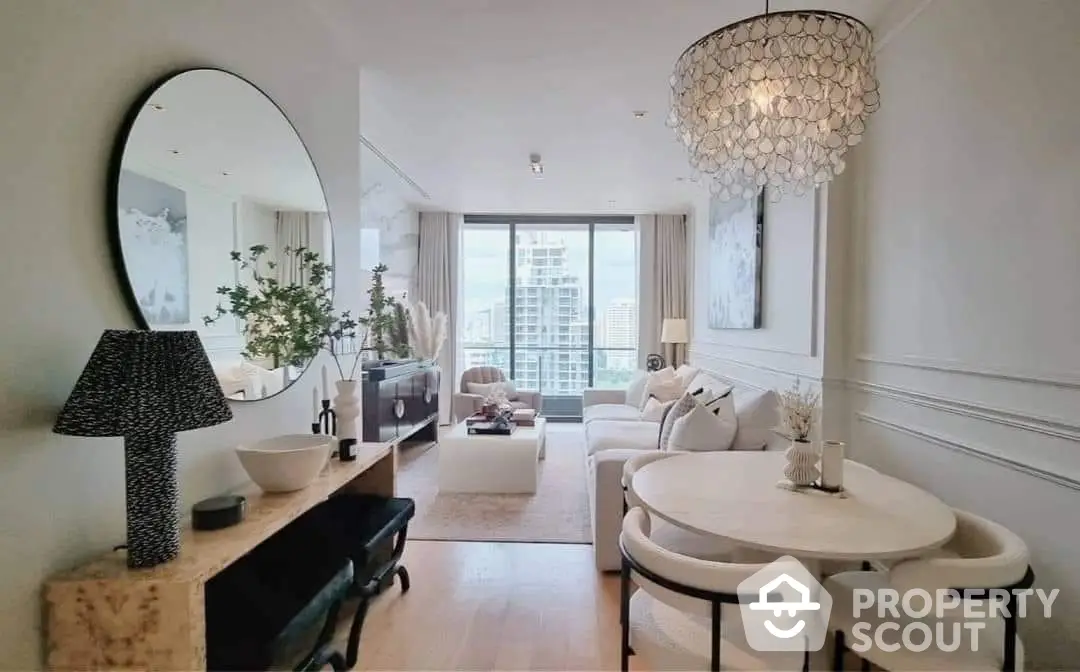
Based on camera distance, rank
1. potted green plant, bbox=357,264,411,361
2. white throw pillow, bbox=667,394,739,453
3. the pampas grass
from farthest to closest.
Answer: the pampas grass
potted green plant, bbox=357,264,411,361
white throw pillow, bbox=667,394,739,453

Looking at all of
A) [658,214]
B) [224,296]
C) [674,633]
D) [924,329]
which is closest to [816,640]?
[674,633]

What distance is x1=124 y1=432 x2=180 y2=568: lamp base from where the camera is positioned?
1329mm

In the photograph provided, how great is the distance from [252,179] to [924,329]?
9.18ft

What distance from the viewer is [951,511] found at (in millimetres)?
1607

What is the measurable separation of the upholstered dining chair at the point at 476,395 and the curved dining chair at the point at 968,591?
458cm

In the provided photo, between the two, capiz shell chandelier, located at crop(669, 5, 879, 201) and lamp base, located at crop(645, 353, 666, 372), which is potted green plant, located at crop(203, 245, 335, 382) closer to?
capiz shell chandelier, located at crop(669, 5, 879, 201)

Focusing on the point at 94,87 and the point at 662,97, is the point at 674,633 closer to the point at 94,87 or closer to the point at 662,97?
the point at 94,87

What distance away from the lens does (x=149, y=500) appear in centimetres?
135

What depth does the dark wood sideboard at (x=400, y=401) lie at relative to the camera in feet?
14.5

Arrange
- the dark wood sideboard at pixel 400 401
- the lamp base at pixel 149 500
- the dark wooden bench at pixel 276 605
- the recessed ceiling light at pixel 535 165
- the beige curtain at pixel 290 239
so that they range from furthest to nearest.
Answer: the recessed ceiling light at pixel 535 165 < the dark wood sideboard at pixel 400 401 < the beige curtain at pixel 290 239 < the dark wooden bench at pixel 276 605 < the lamp base at pixel 149 500

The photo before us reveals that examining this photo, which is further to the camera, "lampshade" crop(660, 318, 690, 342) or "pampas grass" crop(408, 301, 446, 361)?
"lampshade" crop(660, 318, 690, 342)

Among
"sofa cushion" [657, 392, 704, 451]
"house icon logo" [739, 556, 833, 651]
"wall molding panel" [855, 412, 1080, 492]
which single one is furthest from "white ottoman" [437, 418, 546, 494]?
"house icon logo" [739, 556, 833, 651]

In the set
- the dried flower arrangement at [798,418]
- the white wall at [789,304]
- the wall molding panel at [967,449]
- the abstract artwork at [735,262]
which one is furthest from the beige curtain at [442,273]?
the dried flower arrangement at [798,418]

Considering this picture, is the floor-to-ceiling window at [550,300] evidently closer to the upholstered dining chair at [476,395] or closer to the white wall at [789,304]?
the upholstered dining chair at [476,395]
